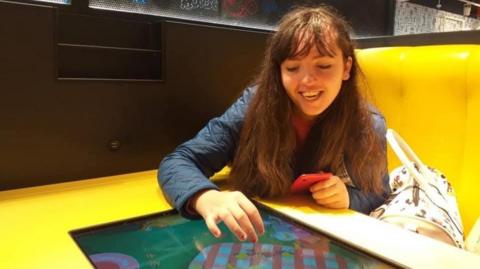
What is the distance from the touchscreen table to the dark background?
13.7 inches

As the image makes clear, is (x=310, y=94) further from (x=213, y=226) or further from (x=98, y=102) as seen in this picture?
(x=98, y=102)

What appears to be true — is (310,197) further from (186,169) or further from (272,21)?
(272,21)

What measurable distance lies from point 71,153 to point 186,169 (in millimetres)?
349

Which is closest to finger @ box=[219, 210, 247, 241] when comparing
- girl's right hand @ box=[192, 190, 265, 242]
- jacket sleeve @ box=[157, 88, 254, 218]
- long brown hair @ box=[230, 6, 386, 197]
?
girl's right hand @ box=[192, 190, 265, 242]

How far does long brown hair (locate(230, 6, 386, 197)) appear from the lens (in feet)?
2.77

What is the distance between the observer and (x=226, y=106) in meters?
1.25

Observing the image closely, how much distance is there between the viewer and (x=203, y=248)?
0.61 meters

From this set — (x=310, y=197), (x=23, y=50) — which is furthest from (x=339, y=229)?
(x=23, y=50)

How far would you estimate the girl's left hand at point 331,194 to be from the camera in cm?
79

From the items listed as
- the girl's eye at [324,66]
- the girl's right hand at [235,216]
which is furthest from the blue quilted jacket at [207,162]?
the girl's eye at [324,66]

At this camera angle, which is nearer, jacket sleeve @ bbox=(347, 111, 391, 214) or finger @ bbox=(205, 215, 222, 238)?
finger @ bbox=(205, 215, 222, 238)

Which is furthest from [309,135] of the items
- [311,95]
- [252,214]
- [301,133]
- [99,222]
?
[99,222]

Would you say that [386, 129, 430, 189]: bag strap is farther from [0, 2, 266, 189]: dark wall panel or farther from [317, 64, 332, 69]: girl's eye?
[0, 2, 266, 189]: dark wall panel

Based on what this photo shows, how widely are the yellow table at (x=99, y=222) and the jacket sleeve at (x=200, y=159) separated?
7 centimetres
